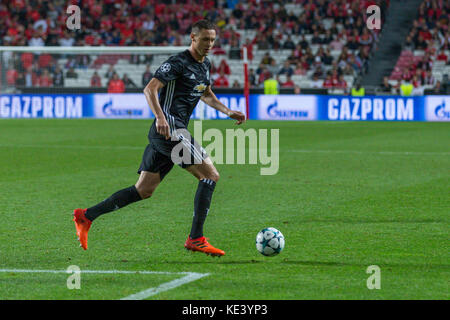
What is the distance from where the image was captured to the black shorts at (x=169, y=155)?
6.75m

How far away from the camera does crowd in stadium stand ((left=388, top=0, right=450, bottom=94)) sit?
2959cm

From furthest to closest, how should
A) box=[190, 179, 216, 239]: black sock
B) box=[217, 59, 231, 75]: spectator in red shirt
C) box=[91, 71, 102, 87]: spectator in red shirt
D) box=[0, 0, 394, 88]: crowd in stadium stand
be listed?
box=[217, 59, 231, 75]: spectator in red shirt → box=[0, 0, 394, 88]: crowd in stadium stand → box=[91, 71, 102, 87]: spectator in red shirt → box=[190, 179, 216, 239]: black sock

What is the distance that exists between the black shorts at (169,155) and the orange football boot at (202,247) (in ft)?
2.14

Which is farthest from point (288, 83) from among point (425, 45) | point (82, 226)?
point (82, 226)

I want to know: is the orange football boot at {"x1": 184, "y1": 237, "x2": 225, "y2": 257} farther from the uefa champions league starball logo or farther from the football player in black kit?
the uefa champions league starball logo

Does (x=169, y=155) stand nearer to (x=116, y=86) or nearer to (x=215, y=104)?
(x=215, y=104)

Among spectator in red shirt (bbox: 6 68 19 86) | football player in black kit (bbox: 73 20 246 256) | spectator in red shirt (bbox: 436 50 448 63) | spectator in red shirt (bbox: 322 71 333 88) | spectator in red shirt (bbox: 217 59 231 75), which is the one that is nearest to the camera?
football player in black kit (bbox: 73 20 246 256)

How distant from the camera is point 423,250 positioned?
678 cm

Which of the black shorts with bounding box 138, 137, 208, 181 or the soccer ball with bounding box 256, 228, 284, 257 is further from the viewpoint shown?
the black shorts with bounding box 138, 137, 208, 181

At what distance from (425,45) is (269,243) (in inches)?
1039

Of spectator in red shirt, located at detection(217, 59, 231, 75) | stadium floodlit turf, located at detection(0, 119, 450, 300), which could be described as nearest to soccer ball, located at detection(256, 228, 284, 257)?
stadium floodlit turf, located at detection(0, 119, 450, 300)

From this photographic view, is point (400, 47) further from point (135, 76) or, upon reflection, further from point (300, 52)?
point (135, 76)

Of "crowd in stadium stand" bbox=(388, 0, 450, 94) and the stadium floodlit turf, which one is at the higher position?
"crowd in stadium stand" bbox=(388, 0, 450, 94)

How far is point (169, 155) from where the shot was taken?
677 centimetres
